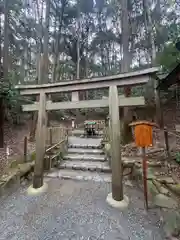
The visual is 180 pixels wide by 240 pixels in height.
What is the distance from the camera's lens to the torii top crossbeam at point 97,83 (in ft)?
9.96

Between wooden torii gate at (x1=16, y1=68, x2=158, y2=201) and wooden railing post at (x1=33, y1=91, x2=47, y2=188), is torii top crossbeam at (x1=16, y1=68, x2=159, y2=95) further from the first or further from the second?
wooden railing post at (x1=33, y1=91, x2=47, y2=188)

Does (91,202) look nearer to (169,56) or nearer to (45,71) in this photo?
(45,71)

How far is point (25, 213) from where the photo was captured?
9.02 ft

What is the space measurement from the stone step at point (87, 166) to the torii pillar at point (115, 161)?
1.48 meters

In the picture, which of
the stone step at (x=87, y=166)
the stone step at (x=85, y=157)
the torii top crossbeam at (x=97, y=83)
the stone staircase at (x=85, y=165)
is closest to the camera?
the torii top crossbeam at (x=97, y=83)

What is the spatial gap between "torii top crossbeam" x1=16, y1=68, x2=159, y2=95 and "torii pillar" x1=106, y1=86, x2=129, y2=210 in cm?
21

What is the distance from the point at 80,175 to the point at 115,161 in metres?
1.80

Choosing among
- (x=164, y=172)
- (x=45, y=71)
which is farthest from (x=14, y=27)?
(x=164, y=172)

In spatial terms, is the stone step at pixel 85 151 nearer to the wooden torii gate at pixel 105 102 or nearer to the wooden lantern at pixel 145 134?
the wooden torii gate at pixel 105 102

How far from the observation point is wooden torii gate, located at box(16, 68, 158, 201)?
3062 millimetres

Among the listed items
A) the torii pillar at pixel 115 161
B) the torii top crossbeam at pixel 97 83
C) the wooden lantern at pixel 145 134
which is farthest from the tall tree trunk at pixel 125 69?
the wooden lantern at pixel 145 134

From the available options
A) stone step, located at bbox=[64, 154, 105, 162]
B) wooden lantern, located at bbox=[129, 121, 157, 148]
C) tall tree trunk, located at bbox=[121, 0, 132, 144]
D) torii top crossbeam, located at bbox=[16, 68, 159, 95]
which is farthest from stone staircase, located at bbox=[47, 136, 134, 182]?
torii top crossbeam, located at bbox=[16, 68, 159, 95]

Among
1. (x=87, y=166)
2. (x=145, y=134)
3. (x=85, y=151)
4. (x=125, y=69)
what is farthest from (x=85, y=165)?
(x=125, y=69)

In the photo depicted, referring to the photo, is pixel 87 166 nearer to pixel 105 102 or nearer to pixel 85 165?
pixel 85 165
